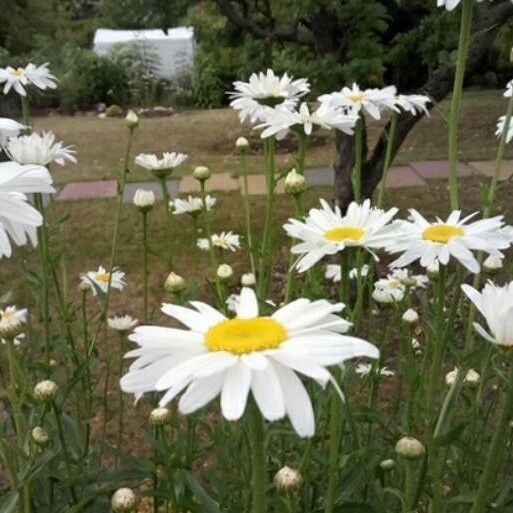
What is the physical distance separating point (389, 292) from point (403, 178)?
318 centimetres

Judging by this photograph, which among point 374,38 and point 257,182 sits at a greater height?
point 374,38

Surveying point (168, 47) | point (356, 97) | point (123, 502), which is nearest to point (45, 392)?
point (123, 502)

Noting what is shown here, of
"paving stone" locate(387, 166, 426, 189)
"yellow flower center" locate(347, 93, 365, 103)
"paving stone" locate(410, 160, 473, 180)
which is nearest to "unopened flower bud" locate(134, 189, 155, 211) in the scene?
"yellow flower center" locate(347, 93, 365, 103)

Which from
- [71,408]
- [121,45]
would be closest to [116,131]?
[121,45]

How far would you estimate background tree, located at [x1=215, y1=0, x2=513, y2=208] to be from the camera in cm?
254

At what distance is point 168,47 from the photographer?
10.9 m

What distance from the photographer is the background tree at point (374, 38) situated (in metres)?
2.54

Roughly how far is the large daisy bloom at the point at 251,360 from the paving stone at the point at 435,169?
4168mm

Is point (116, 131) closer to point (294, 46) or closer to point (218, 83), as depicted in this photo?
point (218, 83)

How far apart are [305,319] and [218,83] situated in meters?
8.56

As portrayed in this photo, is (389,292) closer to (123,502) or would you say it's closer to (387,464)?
(387,464)

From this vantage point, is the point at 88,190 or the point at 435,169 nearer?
the point at 88,190

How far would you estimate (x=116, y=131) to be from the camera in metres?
7.05

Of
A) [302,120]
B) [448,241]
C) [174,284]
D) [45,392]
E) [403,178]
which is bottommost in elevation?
[403,178]
